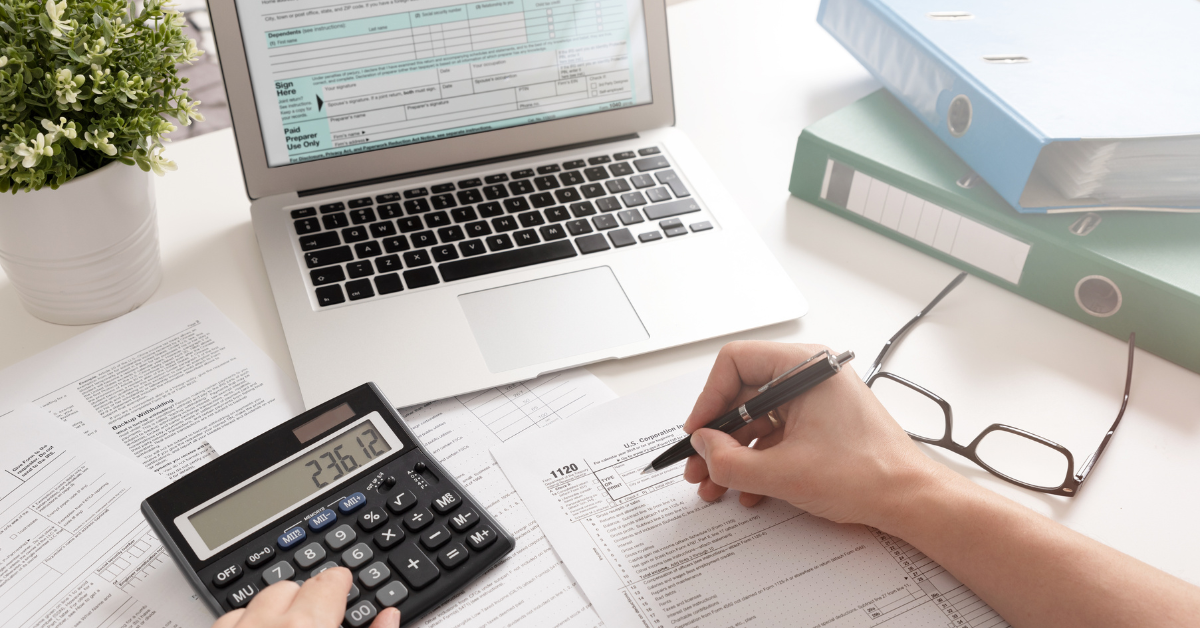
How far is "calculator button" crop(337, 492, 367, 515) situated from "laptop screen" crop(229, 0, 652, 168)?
1.33 ft

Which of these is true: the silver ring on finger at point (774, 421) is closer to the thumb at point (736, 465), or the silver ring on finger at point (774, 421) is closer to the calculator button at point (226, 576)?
the thumb at point (736, 465)

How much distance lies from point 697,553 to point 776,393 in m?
0.12

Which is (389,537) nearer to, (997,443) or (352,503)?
(352,503)

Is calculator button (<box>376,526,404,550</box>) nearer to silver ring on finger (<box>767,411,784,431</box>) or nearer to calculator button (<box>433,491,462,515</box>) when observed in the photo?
calculator button (<box>433,491,462,515</box>)

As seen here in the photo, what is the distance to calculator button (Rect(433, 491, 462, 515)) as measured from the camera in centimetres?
58

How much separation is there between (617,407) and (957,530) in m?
0.27

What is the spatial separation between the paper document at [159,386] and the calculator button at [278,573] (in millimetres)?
143

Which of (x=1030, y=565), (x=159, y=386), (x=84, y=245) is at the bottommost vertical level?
(x=1030, y=565)

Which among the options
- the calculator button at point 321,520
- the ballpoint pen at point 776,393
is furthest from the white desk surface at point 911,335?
the calculator button at point 321,520

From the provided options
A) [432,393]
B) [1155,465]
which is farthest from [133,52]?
[1155,465]

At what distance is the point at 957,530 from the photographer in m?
0.57

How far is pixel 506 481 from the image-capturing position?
2.07 ft

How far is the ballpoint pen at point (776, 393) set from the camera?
0.59m

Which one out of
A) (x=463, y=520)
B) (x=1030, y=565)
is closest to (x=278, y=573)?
(x=463, y=520)
